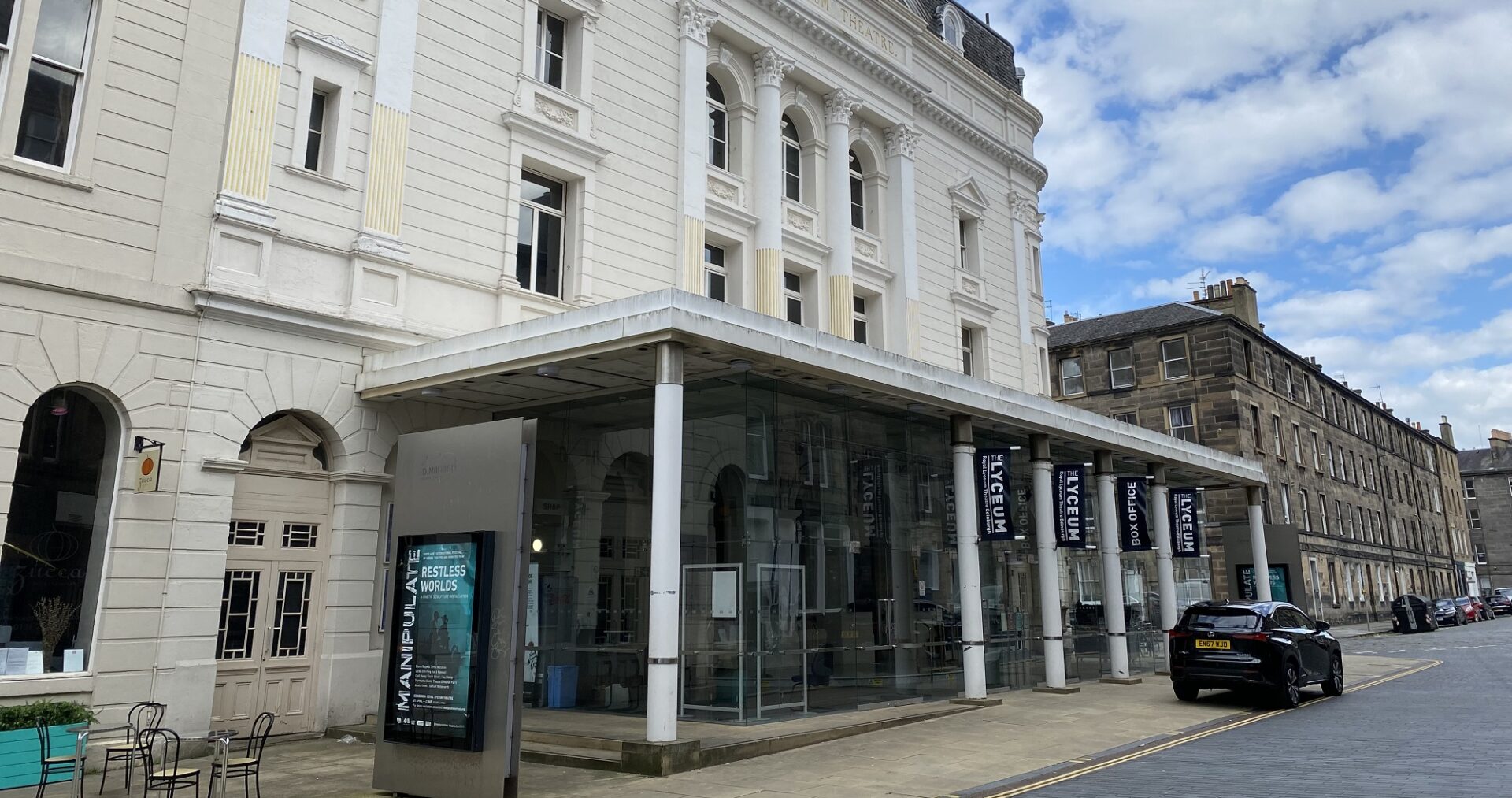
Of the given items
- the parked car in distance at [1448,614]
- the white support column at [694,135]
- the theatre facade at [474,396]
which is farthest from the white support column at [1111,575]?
the parked car in distance at [1448,614]

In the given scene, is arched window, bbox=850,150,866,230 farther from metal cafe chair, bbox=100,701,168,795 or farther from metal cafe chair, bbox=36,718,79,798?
metal cafe chair, bbox=36,718,79,798

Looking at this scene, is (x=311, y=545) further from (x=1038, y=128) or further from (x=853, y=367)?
(x=1038, y=128)

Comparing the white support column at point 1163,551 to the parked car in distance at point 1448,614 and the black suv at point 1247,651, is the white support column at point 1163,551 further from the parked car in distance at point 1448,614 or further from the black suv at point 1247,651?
the parked car in distance at point 1448,614

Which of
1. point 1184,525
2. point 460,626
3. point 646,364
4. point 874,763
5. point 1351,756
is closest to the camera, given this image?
point 460,626

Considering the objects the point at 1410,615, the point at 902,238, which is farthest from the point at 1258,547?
the point at 1410,615

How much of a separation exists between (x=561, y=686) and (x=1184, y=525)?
1635 cm

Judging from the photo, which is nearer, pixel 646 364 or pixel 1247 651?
pixel 646 364

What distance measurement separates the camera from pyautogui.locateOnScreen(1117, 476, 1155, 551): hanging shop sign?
21938mm

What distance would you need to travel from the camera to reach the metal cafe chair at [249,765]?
861cm

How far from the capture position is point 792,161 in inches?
908

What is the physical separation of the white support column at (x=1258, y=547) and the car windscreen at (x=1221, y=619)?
11149mm

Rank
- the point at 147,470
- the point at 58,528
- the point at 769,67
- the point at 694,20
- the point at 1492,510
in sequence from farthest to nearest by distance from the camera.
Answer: the point at 1492,510 → the point at 769,67 → the point at 694,20 → the point at 147,470 → the point at 58,528

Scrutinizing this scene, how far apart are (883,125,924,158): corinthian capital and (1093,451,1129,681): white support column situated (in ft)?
28.7

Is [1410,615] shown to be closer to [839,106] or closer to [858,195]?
[858,195]
